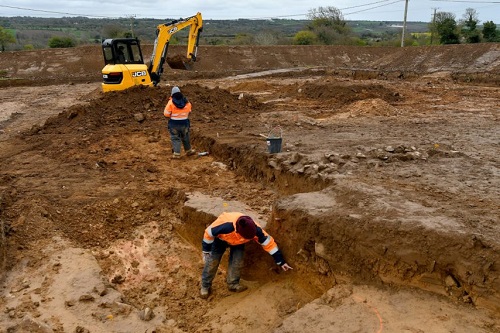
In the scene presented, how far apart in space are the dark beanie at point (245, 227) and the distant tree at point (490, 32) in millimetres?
36535

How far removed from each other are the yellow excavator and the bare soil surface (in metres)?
0.67

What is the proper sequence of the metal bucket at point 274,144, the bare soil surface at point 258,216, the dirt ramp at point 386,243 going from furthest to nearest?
1. the metal bucket at point 274,144
2. the bare soil surface at point 258,216
3. the dirt ramp at point 386,243

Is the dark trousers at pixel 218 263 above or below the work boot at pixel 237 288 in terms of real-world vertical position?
above

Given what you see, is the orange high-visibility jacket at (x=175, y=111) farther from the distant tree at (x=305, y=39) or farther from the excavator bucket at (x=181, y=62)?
the distant tree at (x=305, y=39)

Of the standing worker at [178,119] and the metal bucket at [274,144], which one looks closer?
the metal bucket at [274,144]

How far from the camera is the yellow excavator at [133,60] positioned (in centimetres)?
1483

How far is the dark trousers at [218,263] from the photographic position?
6.27m

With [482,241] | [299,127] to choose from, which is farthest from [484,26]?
[482,241]

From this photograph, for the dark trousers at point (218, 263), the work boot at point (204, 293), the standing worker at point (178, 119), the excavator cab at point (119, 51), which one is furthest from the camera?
→ the excavator cab at point (119, 51)

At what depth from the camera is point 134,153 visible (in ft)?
36.4

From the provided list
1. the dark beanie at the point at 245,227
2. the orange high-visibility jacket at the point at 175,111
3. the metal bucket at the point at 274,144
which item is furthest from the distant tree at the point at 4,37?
the dark beanie at the point at 245,227

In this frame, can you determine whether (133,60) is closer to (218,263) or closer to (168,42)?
(168,42)

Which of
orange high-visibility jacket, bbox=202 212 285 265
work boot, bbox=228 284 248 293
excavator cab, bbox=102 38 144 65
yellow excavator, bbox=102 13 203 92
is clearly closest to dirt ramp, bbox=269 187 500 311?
orange high-visibility jacket, bbox=202 212 285 265

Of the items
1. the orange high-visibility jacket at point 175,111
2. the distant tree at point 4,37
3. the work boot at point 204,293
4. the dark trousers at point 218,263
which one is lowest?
the work boot at point 204,293
